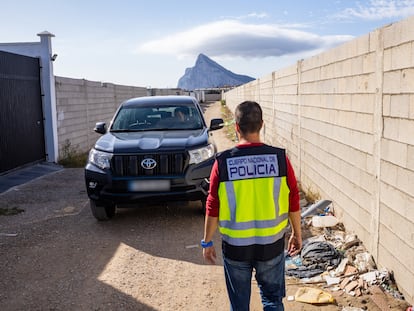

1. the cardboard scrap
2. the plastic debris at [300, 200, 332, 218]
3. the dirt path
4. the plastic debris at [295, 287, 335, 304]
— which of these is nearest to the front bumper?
the dirt path

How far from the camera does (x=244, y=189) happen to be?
2.52m

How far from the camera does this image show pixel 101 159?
604 centimetres

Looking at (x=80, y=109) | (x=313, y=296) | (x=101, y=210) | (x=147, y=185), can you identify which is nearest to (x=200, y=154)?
(x=147, y=185)

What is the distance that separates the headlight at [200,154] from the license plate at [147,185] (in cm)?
46

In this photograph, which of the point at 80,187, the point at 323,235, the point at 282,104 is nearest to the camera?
the point at 323,235

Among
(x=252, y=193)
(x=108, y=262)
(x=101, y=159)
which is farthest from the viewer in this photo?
(x=101, y=159)

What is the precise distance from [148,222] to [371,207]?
3238 mm

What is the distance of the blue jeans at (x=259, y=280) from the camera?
2.67m

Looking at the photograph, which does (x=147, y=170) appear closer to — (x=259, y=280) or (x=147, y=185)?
(x=147, y=185)

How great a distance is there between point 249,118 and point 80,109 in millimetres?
12626

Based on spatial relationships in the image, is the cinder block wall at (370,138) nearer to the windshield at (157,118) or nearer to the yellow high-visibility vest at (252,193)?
the yellow high-visibility vest at (252,193)

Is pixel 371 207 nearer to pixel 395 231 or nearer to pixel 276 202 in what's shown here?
pixel 395 231

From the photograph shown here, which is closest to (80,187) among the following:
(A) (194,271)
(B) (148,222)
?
(B) (148,222)

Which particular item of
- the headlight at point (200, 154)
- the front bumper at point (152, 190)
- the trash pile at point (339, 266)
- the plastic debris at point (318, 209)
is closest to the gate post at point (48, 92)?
the front bumper at point (152, 190)
